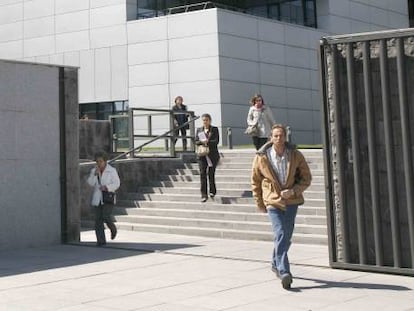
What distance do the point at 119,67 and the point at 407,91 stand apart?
24.2m

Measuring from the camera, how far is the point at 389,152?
8.03m

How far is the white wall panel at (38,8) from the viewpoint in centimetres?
3364

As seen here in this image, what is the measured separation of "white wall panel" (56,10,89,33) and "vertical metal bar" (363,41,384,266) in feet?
84.6

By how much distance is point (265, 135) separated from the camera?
14766mm

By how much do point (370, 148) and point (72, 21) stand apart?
2698 centimetres

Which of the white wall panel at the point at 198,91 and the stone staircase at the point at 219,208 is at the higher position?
the white wall panel at the point at 198,91

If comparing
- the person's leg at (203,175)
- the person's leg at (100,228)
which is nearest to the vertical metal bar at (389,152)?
the person's leg at (100,228)

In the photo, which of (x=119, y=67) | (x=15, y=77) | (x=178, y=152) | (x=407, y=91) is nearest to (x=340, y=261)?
(x=407, y=91)

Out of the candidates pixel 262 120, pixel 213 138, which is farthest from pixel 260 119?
pixel 213 138

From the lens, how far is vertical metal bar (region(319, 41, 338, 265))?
8562 millimetres

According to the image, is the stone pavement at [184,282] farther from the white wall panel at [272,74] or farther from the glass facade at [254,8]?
the glass facade at [254,8]

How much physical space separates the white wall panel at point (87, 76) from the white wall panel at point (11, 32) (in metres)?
→ 4.81

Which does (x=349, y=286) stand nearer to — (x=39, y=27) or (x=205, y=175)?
(x=205, y=175)

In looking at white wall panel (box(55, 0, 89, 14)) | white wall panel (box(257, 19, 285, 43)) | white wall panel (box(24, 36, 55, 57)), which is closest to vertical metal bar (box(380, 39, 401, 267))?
white wall panel (box(257, 19, 285, 43))
